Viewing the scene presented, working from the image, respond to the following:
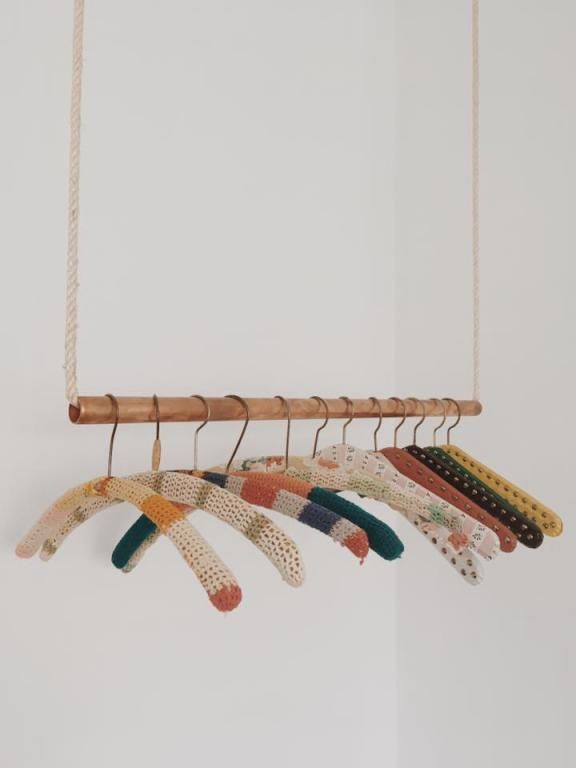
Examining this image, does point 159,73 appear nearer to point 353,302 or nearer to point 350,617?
point 353,302

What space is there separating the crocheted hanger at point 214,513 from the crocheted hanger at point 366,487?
0.45 ft

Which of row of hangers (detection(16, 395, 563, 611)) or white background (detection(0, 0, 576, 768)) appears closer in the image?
row of hangers (detection(16, 395, 563, 611))

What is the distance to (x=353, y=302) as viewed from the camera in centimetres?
139

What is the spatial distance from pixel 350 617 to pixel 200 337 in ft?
2.00

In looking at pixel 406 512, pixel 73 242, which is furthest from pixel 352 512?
pixel 73 242

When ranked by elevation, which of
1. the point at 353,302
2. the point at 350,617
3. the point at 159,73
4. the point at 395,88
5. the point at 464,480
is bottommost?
the point at 350,617

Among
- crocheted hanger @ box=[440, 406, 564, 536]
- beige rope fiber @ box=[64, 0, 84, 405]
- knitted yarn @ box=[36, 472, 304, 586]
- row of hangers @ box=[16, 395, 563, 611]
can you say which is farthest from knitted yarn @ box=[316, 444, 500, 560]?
beige rope fiber @ box=[64, 0, 84, 405]

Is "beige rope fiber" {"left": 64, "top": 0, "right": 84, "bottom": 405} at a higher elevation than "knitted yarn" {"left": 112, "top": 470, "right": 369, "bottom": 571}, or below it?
higher

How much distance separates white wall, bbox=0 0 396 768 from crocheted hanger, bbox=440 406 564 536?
1.16 feet

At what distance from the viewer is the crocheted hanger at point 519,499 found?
898mm

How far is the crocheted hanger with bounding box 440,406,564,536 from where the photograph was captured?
2.95 ft

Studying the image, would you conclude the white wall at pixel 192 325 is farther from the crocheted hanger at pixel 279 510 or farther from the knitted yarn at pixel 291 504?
the knitted yarn at pixel 291 504

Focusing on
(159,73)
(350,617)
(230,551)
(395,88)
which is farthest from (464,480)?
(395,88)

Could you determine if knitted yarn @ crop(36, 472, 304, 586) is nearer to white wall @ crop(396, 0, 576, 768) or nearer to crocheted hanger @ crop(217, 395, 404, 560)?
crocheted hanger @ crop(217, 395, 404, 560)
